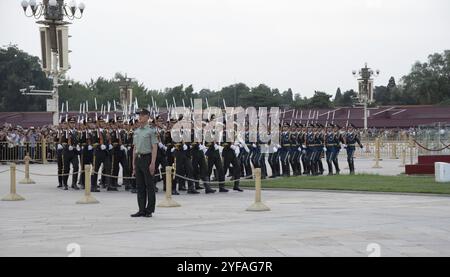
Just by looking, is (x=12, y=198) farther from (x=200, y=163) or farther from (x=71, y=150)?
(x=200, y=163)

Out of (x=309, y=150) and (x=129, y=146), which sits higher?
(x=129, y=146)

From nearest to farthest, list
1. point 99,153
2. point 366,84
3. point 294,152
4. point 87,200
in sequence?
point 87,200
point 99,153
point 294,152
point 366,84

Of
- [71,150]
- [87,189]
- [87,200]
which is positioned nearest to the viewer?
[87,189]

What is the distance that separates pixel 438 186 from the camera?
2053 cm

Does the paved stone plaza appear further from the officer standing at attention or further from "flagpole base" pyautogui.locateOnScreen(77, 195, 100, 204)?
the officer standing at attention

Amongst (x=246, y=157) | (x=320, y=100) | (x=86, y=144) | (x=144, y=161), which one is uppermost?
(x=320, y=100)

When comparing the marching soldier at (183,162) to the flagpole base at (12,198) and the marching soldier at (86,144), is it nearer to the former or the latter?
the marching soldier at (86,144)

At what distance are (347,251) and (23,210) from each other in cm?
858

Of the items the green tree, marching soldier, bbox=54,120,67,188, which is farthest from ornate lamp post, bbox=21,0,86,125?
the green tree

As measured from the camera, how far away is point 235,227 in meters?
12.6

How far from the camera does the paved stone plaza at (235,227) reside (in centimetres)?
1008

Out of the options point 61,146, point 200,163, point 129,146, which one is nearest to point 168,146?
point 200,163

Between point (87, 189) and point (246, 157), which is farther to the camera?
point (246, 157)
